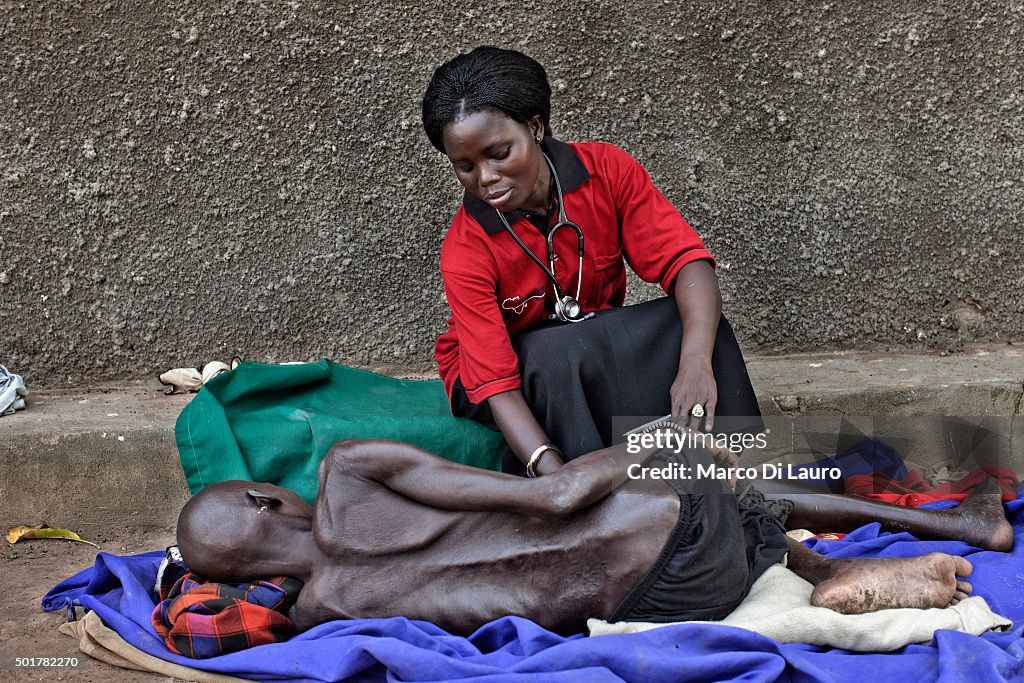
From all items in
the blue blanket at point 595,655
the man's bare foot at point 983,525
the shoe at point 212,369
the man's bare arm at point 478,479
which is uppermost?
the shoe at point 212,369

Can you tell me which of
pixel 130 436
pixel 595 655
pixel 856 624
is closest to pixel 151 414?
pixel 130 436

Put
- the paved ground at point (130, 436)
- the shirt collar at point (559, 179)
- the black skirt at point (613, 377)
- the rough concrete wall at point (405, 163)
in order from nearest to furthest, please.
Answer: the black skirt at point (613, 377) → the shirt collar at point (559, 179) → the paved ground at point (130, 436) → the rough concrete wall at point (405, 163)

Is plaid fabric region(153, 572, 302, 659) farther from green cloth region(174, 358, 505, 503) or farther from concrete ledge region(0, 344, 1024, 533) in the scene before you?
concrete ledge region(0, 344, 1024, 533)

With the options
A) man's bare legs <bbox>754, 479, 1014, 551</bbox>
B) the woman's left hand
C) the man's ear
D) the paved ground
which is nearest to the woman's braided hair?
the woman's left hand

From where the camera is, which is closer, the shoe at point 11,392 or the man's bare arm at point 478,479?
the man's bare arm at point 478,479

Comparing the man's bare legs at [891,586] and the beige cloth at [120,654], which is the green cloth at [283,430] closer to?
the beige cloth at [120,654]

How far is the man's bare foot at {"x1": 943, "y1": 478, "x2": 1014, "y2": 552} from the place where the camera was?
2.64 m

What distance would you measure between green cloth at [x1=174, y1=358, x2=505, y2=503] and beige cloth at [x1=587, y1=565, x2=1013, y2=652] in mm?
971

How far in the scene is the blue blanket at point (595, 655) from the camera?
2.02 m

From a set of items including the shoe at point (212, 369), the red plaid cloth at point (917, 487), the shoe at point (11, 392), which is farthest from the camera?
the shoe at point (212, 369)

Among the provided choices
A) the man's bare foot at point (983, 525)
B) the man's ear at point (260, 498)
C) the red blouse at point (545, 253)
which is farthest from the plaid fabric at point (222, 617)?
the man's bare foot at point (983, 525)

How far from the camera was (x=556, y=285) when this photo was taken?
9.34 ft

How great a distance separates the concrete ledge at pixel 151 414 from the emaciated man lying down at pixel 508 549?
962 millimetres

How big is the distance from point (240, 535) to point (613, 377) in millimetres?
1008
